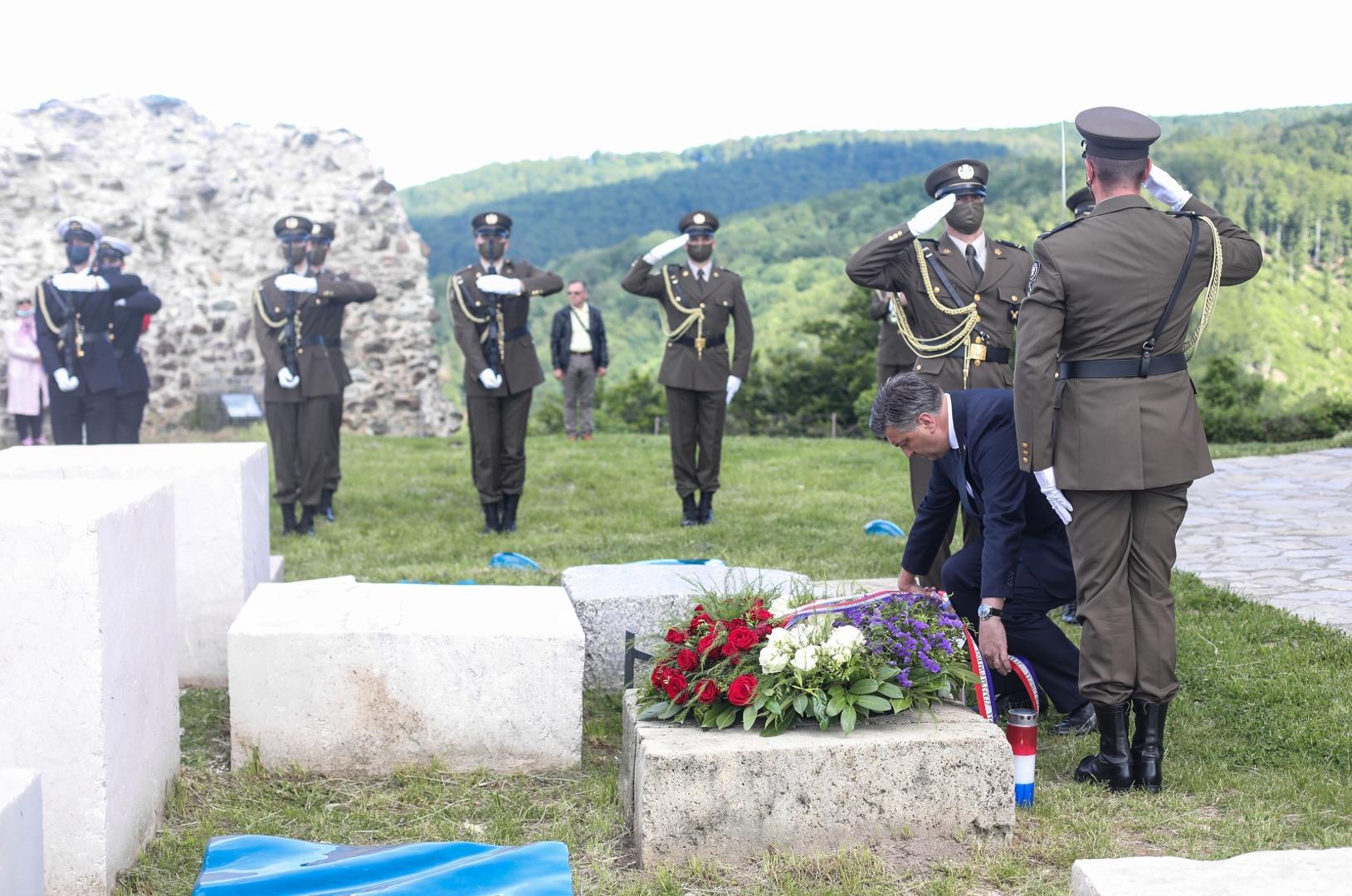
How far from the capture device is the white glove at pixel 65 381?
10.8 meters

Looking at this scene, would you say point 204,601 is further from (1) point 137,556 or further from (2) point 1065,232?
(2) point 1065,232

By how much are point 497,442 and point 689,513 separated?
1448 mm

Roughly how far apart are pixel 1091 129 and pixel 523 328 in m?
5.89

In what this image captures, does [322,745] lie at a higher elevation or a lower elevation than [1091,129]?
lower

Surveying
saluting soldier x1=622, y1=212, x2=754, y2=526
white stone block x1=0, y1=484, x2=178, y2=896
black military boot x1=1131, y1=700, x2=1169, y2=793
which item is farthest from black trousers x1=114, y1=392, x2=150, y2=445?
black military boot x1=1131, y1=700, x2=1169, y2=793

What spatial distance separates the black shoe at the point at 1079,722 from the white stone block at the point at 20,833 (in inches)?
131

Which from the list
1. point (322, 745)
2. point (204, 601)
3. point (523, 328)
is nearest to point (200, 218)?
point (523, 328)

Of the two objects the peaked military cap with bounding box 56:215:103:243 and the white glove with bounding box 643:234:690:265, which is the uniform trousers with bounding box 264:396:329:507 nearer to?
the peaked military cap with bounding box 56:215:103:243

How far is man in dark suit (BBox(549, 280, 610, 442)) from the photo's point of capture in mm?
15992

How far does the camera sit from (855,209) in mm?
41969

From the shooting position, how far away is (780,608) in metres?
4.48

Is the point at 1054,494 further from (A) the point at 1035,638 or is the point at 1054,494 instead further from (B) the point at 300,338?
(B) the point at 300,338

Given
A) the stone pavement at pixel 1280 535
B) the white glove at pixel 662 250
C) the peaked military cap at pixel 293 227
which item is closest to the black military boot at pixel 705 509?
the white glove at pixel 662 250

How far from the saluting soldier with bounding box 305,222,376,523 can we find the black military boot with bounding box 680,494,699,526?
2639 millimetres
